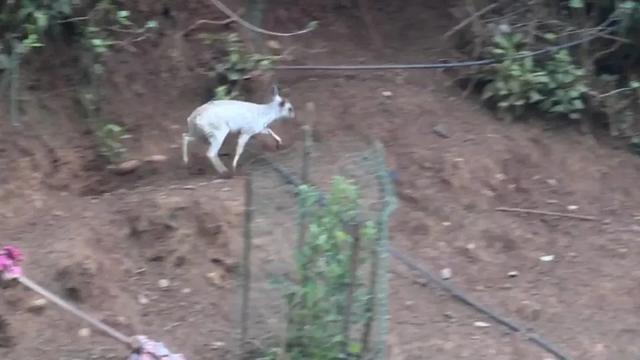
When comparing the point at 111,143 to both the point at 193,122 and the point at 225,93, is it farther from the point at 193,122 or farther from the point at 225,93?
the point at 225,93

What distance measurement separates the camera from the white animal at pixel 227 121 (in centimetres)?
612

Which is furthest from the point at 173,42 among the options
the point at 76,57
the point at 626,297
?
the point at 626,297

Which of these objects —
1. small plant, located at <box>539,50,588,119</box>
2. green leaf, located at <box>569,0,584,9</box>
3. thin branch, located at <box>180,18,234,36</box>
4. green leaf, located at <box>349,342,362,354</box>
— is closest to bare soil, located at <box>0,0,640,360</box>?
thin branch, located at <box>180,18,234,36</box>

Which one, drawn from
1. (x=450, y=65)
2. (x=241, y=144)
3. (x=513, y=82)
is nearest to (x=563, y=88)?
(x=513, y=82)

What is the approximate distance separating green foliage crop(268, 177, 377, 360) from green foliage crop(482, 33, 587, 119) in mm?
2679

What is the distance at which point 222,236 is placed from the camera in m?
5.72

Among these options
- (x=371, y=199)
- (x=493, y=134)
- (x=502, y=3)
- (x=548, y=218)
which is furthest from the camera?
(x=502, y=3)

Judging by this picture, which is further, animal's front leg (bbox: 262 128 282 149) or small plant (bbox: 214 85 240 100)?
small plant (bbox: 214 85 240 100)

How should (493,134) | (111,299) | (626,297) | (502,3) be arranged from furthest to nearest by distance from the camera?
(502,3)
(493,134)
(626,297)
(111,299)

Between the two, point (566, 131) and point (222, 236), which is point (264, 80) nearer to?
point (222, 236)

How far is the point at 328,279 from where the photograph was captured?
15.2 ft

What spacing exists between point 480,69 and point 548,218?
1266 millimetres

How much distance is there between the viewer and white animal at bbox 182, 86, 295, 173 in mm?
6121

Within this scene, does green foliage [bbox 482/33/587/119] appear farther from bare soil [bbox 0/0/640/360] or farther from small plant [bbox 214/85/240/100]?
small plant [bbox 214/85/240/100]
